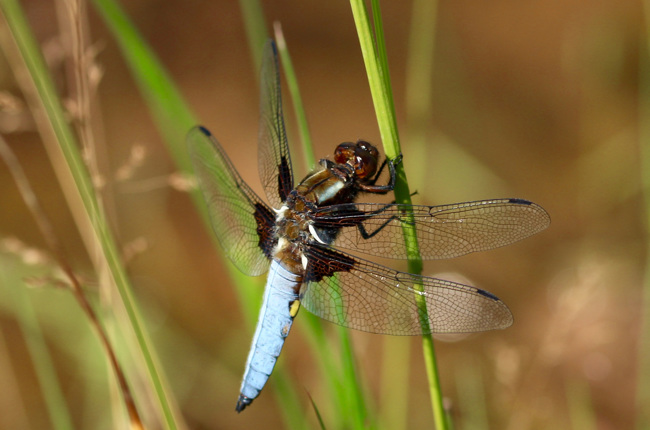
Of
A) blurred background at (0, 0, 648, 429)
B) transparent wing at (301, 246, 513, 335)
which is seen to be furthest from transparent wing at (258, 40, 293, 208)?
blurred background at (0, 0, 648, 429)

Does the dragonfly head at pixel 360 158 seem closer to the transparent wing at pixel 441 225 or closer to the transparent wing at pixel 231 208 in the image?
the transparent wing at pixel 441 225

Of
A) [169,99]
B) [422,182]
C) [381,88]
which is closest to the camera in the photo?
[381,88]

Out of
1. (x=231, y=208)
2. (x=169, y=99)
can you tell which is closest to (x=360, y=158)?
(x=231, y=208)

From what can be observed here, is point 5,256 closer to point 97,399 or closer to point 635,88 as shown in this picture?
point 97,399

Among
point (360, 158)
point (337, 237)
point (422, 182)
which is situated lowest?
point (337, 237)

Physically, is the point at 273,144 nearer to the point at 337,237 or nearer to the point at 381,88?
the point at 337,237

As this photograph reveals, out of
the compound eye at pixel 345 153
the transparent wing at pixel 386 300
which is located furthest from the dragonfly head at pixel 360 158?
the transparent wing at pixel 386 300
